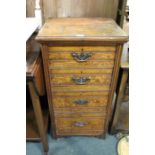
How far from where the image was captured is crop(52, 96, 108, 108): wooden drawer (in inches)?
50.4

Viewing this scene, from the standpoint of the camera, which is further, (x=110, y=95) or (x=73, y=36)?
(x=110, y=95)

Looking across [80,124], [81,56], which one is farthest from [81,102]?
[81,56]

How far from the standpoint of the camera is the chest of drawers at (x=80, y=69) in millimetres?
1044

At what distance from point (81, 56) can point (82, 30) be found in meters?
0.17

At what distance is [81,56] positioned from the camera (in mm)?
1094

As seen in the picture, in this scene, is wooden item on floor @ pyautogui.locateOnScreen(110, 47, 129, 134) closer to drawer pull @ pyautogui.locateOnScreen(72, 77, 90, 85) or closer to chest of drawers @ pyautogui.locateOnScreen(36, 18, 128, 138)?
chest of drawers @ pyautogui.locateOnScreen(36, 18, 128, 138)

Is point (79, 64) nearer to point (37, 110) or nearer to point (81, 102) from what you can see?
point (81, 102)

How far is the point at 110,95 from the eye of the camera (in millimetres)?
1259

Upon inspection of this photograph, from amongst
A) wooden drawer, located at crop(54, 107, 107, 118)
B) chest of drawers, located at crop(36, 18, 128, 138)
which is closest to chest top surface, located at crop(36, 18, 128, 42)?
chest of drawers, located at crop(36, 18, 128, 138)

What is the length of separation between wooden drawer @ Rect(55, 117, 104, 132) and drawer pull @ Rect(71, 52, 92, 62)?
0.53 metres
